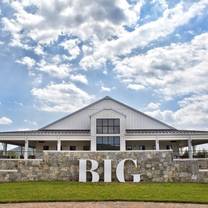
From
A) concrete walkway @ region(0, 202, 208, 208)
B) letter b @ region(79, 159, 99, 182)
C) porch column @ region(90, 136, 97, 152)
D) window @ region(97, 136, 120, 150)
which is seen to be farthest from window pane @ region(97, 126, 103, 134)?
concrete walkway @ region(0, 202, 208, 208)

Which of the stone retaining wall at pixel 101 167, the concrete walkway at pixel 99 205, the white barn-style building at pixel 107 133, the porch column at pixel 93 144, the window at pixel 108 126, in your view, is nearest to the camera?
the concrete walkway at pixel 99 205

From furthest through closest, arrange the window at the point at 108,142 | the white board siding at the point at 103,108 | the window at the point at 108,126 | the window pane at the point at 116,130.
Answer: the white board siding at the point at 103,108 < the window at the point at 108,126 < the window pane at the point at 116,130 < the window at the point at 108,142

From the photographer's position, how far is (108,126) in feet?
116

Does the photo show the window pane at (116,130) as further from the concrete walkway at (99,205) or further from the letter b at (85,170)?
the concrete walkway at (99,205)

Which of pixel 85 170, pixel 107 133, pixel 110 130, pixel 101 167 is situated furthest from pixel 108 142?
pixel 85 170

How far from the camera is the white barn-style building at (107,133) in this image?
112ft

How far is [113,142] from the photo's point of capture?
3491 centimetres

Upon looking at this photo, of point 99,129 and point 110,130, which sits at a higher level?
point 99,129

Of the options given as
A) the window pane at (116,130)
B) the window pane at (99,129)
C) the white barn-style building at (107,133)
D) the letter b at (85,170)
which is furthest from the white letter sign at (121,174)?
the window pane at (99,129)

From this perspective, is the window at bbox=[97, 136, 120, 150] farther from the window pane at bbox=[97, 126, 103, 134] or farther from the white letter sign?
the white letter sign

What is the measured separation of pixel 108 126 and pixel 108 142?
169 cm

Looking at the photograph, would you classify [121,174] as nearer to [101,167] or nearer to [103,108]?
[101,167]

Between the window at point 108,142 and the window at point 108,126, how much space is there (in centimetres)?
62

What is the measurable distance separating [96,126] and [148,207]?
2509 centimetres
